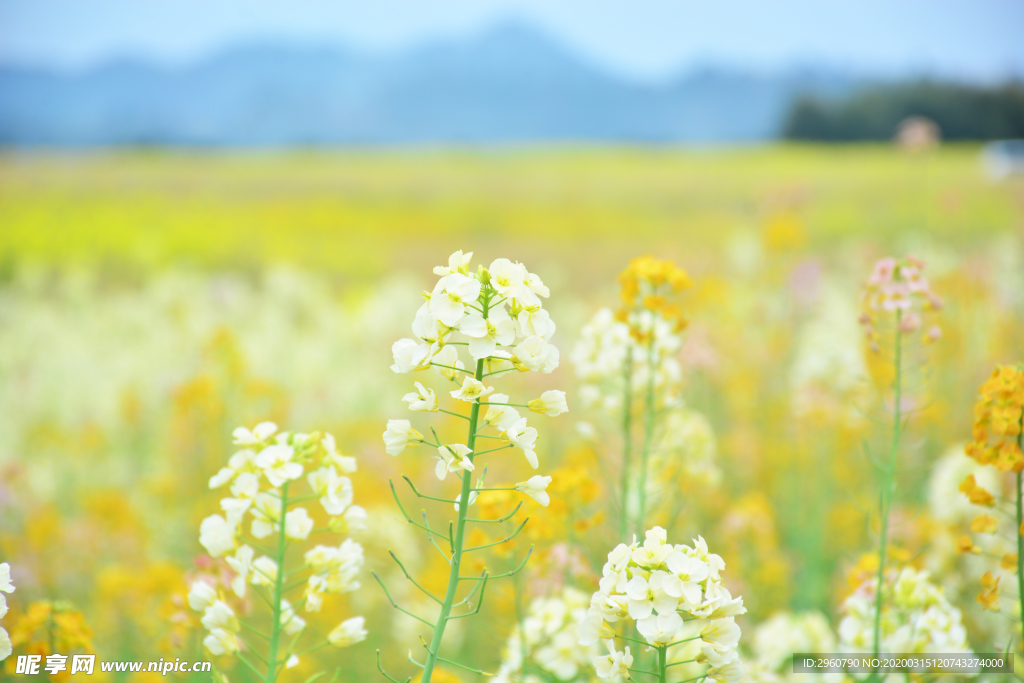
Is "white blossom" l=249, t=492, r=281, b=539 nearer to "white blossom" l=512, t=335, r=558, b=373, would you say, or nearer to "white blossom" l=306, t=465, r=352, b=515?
"white blossom" l=306, t=465, r=352, b=515

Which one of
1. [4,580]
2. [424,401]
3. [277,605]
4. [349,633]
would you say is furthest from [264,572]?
[424,401]

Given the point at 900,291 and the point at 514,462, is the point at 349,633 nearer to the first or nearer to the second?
the point at 900,291

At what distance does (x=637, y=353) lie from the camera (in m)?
2.35

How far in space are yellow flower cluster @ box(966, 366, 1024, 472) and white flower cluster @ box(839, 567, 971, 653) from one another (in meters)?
0.48

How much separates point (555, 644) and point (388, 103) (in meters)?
57.9

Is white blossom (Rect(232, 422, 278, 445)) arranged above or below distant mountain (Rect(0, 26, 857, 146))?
below

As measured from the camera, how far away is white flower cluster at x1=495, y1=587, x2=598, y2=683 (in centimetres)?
170

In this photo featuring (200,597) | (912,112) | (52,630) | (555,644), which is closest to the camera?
(200,597)

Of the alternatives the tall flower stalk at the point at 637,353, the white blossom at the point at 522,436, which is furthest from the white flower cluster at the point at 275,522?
the tall flower stalk at the point at 637,353

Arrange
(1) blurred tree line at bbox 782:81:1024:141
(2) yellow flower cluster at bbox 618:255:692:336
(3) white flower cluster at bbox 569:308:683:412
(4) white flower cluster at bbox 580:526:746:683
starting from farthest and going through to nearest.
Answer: (1) blurred tree line at bbox 782:81:1024:141
(3) white flower cluster at bbox 569:308:683:412
(2) yellow flower cluster at bbox 618:255:692:336
(4) white flower cluster at bbox 580:526:746:683

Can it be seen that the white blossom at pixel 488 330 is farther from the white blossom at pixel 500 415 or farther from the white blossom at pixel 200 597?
the white blossom at pixel 200 597

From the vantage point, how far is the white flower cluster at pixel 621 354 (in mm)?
2182

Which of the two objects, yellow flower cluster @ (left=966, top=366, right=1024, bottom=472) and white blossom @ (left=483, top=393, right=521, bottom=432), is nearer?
white blossom @ (left=483, top=393, right=521, bottom=432)

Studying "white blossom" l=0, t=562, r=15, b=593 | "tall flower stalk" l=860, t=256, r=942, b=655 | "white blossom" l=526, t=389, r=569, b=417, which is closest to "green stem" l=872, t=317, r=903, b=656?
"tall flower stalk" l=860, t=256, r=942, b=655
